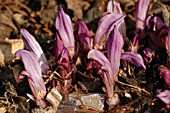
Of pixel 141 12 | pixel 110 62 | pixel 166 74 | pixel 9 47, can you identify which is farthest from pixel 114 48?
pixel 9 47

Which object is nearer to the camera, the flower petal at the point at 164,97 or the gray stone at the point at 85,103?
the flower petal at the point at 164,97

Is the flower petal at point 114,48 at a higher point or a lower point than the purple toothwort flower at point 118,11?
lower

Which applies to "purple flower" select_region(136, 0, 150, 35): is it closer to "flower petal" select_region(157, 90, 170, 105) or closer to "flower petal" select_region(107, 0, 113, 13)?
"flower petal" select_region(107, 0, 113, 13)

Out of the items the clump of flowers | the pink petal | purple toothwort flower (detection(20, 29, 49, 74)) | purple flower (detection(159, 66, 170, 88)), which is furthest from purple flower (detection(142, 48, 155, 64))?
purple toothwort flower (detection(20, 29, 49, 74))

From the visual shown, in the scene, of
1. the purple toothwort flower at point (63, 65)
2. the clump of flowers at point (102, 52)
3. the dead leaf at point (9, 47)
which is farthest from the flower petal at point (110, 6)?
the dead leaf at point (9, 47)

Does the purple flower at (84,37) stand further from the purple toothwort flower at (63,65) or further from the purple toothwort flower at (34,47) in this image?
the purple toothwort flower at (34,47)

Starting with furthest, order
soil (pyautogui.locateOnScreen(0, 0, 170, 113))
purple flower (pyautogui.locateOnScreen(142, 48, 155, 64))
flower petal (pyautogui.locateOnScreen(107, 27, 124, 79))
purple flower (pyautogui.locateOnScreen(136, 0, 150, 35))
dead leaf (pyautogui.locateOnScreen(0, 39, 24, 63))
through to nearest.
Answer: dead leaf (pyautogui.locateOnScreen(0, 39, 24, 63)), purple flower (pyautogui.locateOnScreen(136, 0, 150, 35)), purple flower (pyautogui.locateOnScreen(142, 48, 155, 64)), soil (pyautogui.locateOnScreen(0, 0, 170, 113)), flower petal (pyautogui.locateOnScreen(107, 27, 124, 79))
